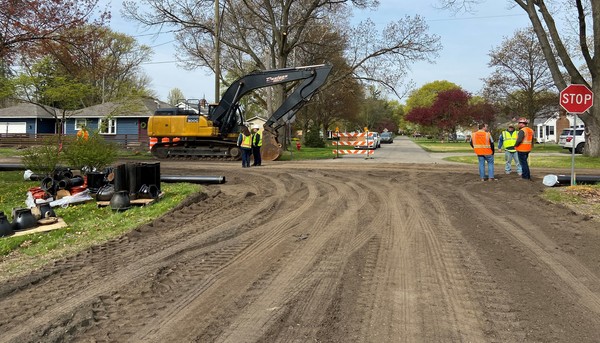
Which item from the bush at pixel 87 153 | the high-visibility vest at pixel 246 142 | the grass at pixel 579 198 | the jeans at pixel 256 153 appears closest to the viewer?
the grass at pixel 579 198

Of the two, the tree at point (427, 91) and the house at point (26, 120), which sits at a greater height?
the tree at point (427, 91)

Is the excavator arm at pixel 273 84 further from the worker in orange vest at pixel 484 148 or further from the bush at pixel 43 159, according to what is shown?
the bush at pixel 43 159

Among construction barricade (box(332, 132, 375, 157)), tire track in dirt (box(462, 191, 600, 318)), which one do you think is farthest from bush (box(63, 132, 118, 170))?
construction barricade (box(332, 132, 375, 157))

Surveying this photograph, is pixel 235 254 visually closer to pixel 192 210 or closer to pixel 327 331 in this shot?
pixel 327 331

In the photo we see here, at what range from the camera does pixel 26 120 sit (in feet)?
148

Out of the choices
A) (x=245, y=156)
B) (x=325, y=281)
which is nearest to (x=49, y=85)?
(x=245, y=156)

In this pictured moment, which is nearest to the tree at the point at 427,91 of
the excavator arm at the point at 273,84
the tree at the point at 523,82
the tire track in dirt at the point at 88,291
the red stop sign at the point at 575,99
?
the tree at the point at 523,82

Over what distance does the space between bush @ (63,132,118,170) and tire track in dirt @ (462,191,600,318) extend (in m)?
9.98

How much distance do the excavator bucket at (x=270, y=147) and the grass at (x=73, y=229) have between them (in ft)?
40.1

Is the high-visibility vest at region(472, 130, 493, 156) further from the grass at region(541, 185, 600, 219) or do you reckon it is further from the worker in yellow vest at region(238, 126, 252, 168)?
the worker in yellow vest at region(238, 126, 252, 168)

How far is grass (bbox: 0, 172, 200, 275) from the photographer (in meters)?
5.94

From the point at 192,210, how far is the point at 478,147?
9.20 metres

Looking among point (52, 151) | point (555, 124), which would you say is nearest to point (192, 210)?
point (52, 151)

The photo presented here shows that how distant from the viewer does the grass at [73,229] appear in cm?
594
